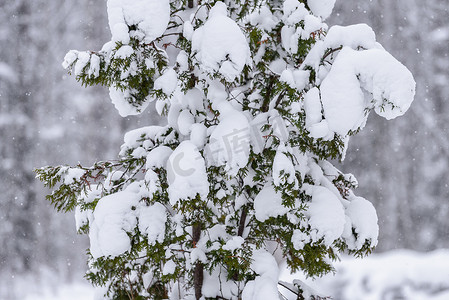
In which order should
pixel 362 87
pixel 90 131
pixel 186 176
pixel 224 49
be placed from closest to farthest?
1. pixel 362 87
2. pixel 224 49
3. pixel 186 176
4. pixel 90 131

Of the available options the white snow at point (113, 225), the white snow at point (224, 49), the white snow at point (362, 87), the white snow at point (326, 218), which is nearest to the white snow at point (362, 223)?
the white snow at point (326, 218)

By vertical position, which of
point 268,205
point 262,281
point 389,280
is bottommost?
point 262,281

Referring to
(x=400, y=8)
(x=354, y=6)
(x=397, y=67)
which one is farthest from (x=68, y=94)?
(x=397, y=67)

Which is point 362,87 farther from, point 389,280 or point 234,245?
point 389,280

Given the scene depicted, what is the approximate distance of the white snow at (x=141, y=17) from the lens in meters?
2.45

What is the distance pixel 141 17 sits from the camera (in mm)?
2455

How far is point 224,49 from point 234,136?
55 cm

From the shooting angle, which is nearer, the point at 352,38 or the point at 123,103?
the point at 352,38

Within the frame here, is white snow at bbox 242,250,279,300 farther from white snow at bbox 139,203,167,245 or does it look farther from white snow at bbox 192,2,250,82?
white snow at bbox 192,2,250,82

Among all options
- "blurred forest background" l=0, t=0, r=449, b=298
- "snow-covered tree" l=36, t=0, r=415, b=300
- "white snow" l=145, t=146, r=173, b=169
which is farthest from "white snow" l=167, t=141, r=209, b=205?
"blurred forest background" l=0, t=0, r=449, b=298

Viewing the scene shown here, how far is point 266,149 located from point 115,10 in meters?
1.34

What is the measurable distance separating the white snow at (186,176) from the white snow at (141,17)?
2.56 ft

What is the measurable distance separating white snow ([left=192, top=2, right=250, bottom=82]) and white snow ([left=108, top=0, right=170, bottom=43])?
0.30 meters

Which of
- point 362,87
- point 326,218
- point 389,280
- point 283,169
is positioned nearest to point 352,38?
point 362,87
